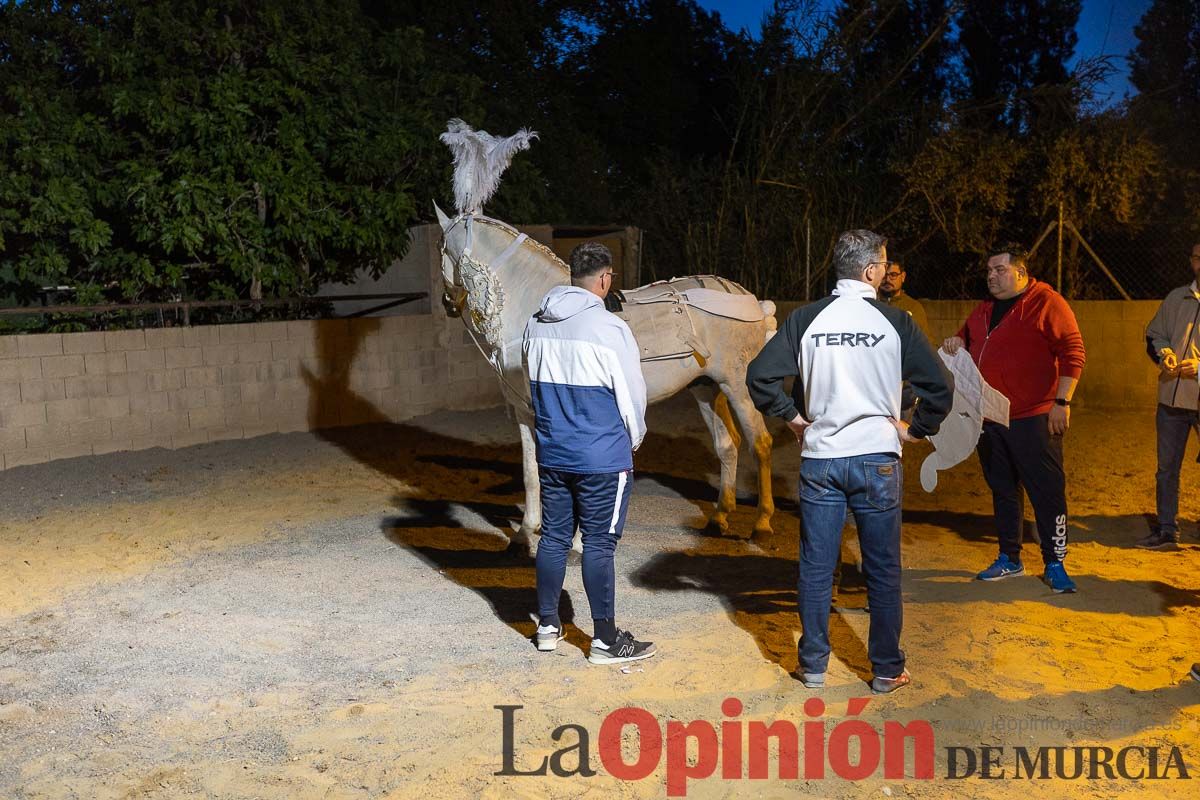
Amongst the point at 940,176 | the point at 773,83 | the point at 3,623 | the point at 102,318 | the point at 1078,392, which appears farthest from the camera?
the point at 773,83

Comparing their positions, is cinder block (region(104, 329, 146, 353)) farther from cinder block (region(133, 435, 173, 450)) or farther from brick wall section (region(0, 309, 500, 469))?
cinder block (region(133, 435, 173, 450))

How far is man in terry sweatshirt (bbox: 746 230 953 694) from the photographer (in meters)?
3.73

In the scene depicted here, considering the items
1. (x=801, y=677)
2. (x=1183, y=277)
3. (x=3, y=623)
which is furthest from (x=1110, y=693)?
(x=1183, y=277)

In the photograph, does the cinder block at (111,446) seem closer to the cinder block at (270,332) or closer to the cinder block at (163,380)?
the cinder block at (163,380)

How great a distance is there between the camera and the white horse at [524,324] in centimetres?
562

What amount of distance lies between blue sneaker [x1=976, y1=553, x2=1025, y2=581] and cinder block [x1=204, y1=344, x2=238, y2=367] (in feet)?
24.8

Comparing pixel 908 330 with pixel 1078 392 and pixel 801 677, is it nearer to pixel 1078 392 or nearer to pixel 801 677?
pixel 801 677

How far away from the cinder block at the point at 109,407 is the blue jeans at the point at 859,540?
24.6ft

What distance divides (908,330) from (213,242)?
889cm

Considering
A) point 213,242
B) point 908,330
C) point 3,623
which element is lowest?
point 3,623

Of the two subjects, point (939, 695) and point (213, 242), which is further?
point (213, 242)

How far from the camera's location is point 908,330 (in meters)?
3.73

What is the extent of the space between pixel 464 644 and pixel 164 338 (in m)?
6.37

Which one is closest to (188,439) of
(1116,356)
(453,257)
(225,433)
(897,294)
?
(225,433)
